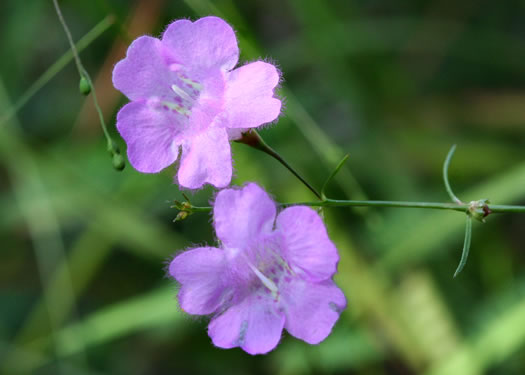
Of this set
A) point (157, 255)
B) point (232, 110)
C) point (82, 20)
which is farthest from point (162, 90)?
point (82, 20)

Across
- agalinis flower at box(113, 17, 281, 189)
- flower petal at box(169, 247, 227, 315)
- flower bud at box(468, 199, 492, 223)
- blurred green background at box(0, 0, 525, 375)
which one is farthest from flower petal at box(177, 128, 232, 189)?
blurred green background at box(0, 0, 525, 375)

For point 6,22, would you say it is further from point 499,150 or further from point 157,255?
point 499,150

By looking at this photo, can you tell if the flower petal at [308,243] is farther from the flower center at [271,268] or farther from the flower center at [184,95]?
the flower center at [184,95]

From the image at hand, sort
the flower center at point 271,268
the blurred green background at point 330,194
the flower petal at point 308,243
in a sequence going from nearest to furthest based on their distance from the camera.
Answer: the flower petal at point 308,243 < the flower center at point 271,268 < the blurred green background at point 330,194

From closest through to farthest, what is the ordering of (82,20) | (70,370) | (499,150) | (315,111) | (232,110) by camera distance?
(232,110), (70,370), (499,150), (315,111), (82,20)

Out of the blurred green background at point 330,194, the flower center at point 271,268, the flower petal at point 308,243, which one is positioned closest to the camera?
the flower petal at point 308,243

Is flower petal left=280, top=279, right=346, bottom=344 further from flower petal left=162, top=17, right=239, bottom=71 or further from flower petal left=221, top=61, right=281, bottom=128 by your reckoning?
flower petal left=162, top=17, right=239, bottom=71

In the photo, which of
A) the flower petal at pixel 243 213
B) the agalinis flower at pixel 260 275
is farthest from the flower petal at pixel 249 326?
the flower petal at pixel 243 213
